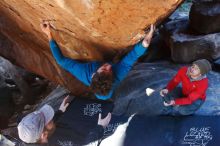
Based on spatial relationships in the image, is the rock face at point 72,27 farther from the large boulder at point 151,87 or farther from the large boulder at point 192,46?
the large boulder at point 192,46

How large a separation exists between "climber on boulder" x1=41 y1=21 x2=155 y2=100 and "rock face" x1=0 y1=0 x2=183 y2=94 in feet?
0.37

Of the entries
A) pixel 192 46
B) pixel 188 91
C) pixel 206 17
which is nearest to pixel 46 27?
pixel 188 91

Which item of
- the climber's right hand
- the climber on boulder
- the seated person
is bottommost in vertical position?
the seated person

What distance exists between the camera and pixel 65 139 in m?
4.30

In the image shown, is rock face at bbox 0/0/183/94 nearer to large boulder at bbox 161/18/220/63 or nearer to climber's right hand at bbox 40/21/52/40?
climber's right hand at bbox 40/21/52/40

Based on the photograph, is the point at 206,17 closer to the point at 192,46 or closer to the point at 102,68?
the point at 192,46

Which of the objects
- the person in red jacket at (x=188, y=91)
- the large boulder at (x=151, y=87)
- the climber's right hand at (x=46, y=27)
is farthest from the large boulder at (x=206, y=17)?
the climber's right hand at (x=46, y=27)

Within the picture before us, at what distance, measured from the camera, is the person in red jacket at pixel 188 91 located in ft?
11.6

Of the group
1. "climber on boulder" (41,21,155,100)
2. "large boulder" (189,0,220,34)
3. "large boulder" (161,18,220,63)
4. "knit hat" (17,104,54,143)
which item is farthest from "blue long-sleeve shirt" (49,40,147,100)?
"large boulder" (189,0,220,34)

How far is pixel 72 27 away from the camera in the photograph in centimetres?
389

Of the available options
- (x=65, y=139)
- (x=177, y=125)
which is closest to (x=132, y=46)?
(x=177, y=125)

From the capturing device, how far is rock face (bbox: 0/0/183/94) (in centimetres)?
329

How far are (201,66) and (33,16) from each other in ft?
6.03

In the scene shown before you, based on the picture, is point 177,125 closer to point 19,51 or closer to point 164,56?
point 164,56
